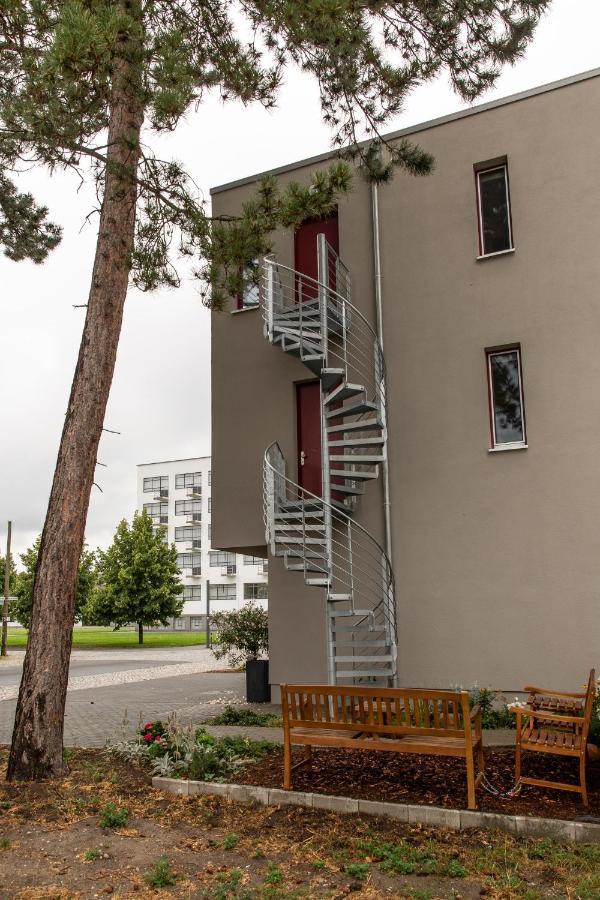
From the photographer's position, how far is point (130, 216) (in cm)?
868

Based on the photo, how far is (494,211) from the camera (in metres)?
12.1

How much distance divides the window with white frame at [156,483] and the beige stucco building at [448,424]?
236 feet

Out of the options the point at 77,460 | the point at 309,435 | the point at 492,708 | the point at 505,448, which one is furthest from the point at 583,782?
the point at 309,435

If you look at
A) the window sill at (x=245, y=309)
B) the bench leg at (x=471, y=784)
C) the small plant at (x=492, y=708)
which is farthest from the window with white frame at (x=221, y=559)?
the bench leg at (x=471, y=784)

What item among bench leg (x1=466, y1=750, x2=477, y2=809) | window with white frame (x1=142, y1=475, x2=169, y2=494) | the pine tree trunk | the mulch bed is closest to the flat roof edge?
the pine tree trunk

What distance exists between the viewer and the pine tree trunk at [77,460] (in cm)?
723

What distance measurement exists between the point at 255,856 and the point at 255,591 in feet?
221

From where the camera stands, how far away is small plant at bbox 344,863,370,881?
15.3 ft

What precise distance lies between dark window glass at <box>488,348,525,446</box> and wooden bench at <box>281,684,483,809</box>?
5726 mm

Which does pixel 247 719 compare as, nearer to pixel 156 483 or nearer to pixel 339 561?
pixel 339 561

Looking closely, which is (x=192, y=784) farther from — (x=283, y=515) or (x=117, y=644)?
(x=117, y=644)

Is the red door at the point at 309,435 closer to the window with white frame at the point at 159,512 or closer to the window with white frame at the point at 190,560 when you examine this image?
the window with white frame at the point at 190,560

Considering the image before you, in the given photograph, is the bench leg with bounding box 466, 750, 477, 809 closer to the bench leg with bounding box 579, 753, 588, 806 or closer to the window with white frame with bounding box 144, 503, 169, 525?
the bench leg with bounding box 579, 753, 588, 806

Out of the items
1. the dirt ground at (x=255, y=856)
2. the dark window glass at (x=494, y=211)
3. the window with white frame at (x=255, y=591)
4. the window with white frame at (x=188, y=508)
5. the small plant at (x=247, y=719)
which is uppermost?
the window with white frame at (x=188, y=508)
